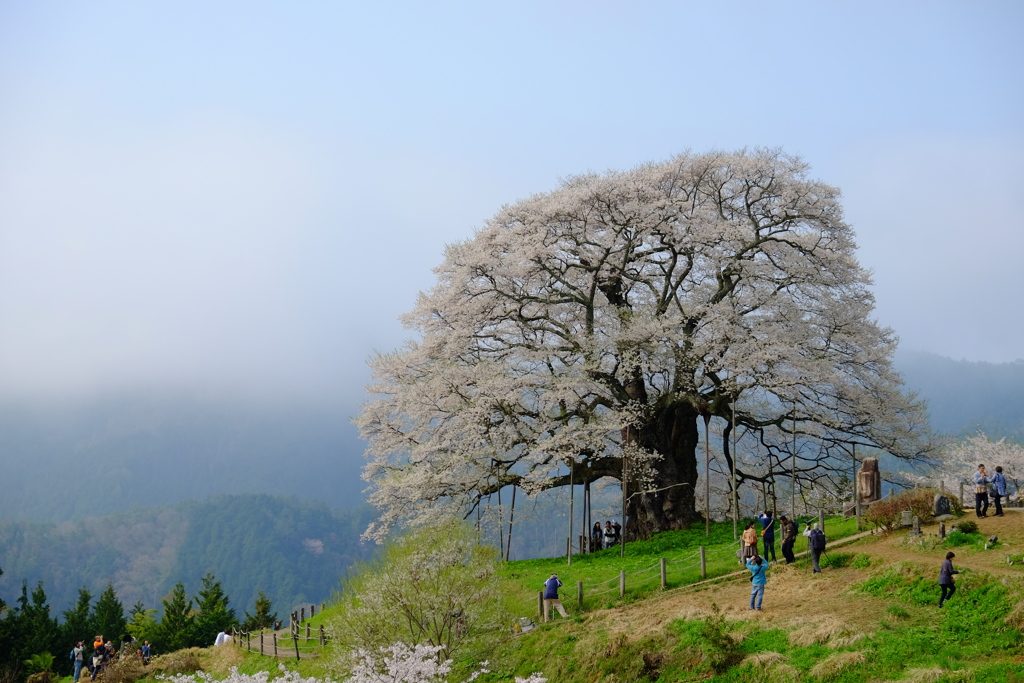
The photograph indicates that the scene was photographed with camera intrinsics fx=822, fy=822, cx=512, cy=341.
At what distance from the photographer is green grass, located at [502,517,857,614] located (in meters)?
23.7

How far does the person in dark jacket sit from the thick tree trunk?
13.5 metres

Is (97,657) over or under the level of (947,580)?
under

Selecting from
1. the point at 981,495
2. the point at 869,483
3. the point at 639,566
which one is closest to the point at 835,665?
the point at 981,495

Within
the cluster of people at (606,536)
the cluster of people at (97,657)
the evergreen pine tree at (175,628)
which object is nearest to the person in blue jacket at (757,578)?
the cluster of people at (606,536)

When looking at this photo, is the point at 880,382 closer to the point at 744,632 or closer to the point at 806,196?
the point at 806,196

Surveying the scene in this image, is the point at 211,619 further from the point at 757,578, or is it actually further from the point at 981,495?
the point at 981,495

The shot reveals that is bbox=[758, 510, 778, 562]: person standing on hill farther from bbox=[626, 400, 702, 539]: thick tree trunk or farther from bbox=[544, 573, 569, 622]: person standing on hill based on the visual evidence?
bbox=[626, 400, 702, 539]: thick tree trunk

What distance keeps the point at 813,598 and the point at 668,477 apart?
12.0 metres

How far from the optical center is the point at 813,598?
64.1ft

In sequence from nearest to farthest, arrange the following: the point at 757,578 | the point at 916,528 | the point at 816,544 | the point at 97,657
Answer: the point at 757,578 < the point at 816,544 < the point at 916,528 < the point at 97,657

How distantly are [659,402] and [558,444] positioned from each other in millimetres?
5301

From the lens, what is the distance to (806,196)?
3053 cm

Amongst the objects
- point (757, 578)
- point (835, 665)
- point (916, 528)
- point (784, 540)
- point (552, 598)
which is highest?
point (916, 528)

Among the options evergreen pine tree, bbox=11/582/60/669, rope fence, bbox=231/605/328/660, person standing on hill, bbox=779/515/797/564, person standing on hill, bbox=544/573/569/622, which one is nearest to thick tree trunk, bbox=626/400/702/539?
person standing on hill, bbox=779/515/797/564
